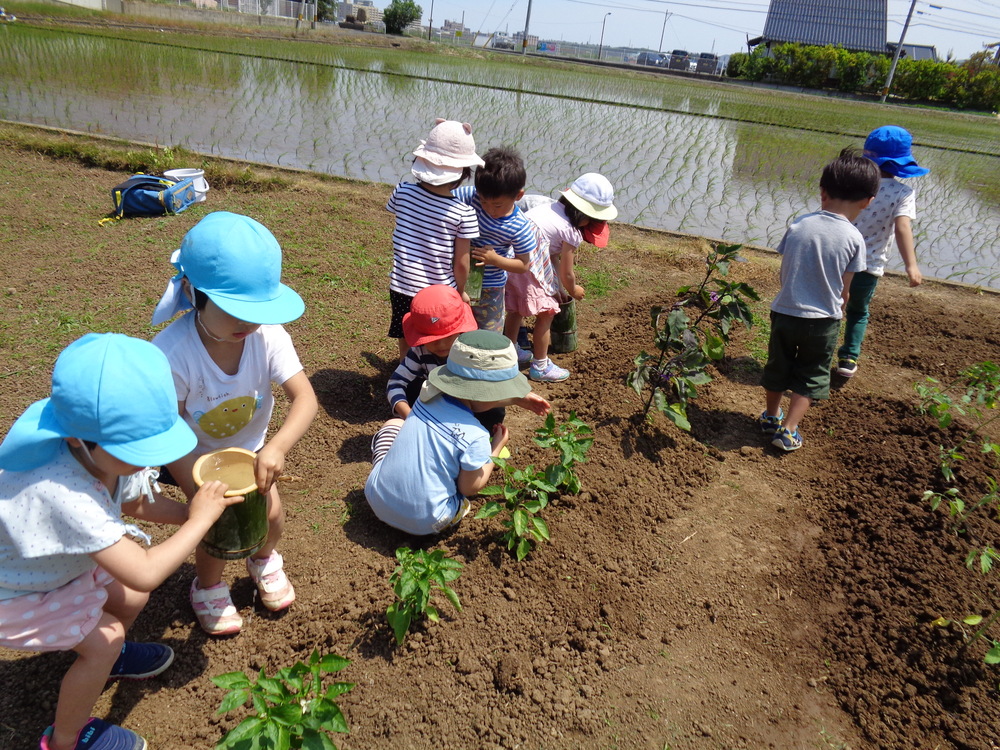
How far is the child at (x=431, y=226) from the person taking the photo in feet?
10.6

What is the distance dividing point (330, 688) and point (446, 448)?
988 millimetres

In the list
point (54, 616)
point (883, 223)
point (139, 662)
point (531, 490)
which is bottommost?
point (139, 662)

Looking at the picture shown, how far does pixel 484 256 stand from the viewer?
3488 millimetres

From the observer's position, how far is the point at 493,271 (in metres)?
3.66

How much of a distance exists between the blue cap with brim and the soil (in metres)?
1.39

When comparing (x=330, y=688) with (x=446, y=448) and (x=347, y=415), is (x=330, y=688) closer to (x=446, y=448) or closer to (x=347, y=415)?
(x=446, y=448)

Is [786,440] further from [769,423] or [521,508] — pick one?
[521,508]

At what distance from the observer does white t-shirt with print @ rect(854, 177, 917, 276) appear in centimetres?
402

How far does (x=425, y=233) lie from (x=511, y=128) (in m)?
8.56

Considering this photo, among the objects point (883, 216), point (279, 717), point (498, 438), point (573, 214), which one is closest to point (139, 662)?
point (279, 717)

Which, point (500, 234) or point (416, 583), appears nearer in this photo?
point (416, 583)

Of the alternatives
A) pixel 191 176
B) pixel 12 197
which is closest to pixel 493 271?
pixel 191 176

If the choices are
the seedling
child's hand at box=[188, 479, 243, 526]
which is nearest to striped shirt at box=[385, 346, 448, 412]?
the seedling

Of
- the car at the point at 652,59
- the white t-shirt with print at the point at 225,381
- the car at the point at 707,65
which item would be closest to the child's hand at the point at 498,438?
the white t-shirt with print at the point at 225,381
